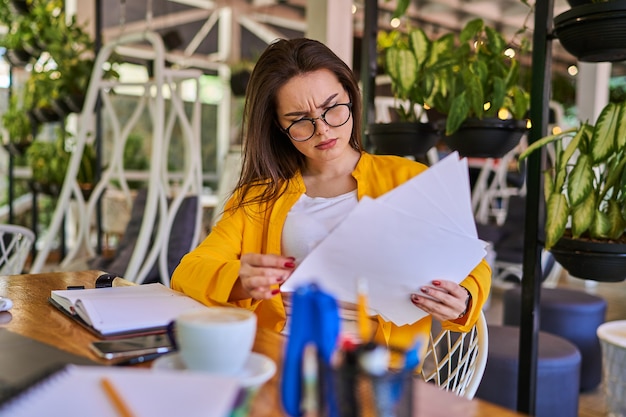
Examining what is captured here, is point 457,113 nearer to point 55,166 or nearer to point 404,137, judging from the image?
point 404,137

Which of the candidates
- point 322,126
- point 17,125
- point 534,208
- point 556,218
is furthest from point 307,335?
point 17,125

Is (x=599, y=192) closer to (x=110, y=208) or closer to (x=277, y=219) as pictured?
(x=277, y=219)

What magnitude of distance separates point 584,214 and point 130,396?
4.01ft

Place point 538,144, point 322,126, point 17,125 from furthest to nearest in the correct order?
1. point 17,125
2. point 538,144
3. point 322,126

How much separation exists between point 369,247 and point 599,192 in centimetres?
93

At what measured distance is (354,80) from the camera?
4.80 feet

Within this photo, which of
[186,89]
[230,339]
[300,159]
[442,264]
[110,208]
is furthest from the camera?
[186,89]

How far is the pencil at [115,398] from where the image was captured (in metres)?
0.57

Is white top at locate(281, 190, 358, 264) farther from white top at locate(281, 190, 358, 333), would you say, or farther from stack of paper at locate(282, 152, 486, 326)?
stack of paper at locate(282, 152, 486, 326)

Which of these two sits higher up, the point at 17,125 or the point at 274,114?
the point at 17,125

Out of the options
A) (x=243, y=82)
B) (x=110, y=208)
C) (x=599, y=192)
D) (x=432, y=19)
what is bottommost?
(x=110, y=208)

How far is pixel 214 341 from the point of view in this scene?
65 centimetres

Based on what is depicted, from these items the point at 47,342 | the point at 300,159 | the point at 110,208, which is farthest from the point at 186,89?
the point at 47,342

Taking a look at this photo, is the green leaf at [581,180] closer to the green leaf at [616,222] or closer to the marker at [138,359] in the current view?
the green leaf at [616,222]
